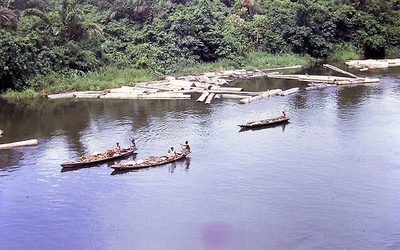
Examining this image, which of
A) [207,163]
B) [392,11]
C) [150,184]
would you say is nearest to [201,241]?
[150,184]

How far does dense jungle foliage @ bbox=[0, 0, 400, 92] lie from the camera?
35.1m

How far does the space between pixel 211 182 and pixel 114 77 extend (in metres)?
20.0

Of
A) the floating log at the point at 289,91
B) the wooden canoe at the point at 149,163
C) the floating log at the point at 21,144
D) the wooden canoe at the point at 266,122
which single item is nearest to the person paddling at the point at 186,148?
the wooden canoe at the point at 149,163

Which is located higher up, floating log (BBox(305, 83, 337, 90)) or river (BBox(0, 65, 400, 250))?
floating log (BBox(305, 83, 337, 90))

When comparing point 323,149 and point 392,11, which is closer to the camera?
point 323,149

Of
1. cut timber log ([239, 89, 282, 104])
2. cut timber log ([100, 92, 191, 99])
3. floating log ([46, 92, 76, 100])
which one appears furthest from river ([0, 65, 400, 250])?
floating log ([46, 92, 76, 100])

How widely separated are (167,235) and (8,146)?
11769mm

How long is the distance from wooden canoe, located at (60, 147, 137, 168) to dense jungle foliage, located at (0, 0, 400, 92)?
47.2 feet

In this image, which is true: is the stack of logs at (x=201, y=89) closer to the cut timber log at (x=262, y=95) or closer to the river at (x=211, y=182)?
the cut timber log at (x=262, y=95)

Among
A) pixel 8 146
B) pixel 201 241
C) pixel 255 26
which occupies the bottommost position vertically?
pixel 201 241

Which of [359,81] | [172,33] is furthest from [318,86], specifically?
[172,33]

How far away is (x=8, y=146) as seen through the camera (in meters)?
23.9

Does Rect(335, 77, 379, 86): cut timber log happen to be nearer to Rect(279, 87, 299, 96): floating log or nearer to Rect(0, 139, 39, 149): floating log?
Rect(279, 87, 299, 96): floating log

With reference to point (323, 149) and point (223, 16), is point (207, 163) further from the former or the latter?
point (223, 16)
